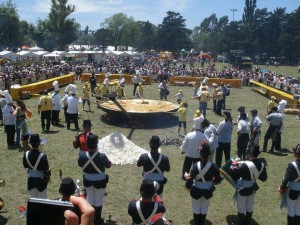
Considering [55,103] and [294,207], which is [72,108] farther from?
[294,207]

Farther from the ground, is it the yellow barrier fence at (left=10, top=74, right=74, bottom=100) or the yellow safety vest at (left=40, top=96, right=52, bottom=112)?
the yellow safety vest at (left=40, top=96, right=52, bottom=112)

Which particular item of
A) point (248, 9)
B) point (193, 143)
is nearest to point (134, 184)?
point (193, 143)

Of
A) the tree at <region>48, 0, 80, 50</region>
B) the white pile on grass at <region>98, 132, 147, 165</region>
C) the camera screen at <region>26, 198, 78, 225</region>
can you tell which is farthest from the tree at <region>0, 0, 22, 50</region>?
the camera screen at <region>26, 198, 78, 225</region>

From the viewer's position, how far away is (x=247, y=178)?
691 centimetres

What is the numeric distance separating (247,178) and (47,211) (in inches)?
180

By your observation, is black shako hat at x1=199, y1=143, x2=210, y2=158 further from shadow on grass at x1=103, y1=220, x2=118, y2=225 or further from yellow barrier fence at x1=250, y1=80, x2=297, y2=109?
yellow barrier fence at x1=250, y1=80, x2=297, y2=109

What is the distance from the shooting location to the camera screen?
10.9ft

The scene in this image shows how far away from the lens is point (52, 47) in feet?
251

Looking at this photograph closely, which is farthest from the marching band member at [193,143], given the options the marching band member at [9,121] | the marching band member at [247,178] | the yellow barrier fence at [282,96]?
the yellow barrier fence at [282,96]

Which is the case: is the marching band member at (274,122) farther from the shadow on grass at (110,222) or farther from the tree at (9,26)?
the tree at (9,26)

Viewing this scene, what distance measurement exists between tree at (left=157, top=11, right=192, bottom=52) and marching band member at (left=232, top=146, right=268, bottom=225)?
264 ft

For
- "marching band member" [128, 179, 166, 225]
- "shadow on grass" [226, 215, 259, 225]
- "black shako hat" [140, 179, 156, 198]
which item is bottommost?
"shadow on grass" [226, 215, 259, 225]

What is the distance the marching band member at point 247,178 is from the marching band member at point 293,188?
39 centimetres

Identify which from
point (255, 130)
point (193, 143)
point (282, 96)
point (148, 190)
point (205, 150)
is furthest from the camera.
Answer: point (282, 96)
